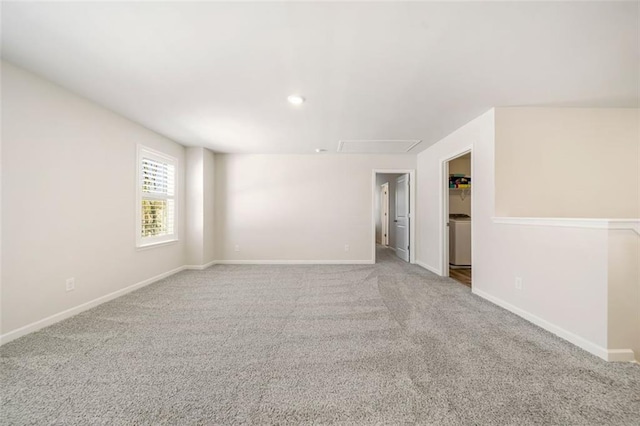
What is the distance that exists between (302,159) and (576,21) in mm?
4107

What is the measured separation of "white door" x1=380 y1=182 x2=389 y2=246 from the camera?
7760mm

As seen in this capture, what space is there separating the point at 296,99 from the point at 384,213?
6245 mm

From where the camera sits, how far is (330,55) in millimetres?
1878

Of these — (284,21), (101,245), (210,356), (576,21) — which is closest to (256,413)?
(210,356)

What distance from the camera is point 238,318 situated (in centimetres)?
248

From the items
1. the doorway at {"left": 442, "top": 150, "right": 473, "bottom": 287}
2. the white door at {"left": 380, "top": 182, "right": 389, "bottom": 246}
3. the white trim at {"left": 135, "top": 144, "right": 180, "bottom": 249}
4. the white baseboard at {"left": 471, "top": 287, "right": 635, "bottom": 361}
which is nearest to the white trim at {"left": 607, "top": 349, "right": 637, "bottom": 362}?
the white baseboard at {"left": 471, "top": 287, "right": 635, "bottom": 361}

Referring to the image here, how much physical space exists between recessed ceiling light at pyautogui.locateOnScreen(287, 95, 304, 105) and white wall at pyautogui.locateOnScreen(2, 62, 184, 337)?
2.27 meters

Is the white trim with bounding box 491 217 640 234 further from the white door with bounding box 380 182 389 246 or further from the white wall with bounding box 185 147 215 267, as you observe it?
the white door with bounding box 380 182 389 246

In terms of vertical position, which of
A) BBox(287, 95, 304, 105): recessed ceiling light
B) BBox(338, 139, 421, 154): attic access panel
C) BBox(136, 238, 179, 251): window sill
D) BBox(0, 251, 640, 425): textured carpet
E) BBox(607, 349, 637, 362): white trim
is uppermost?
BBox(338, 139, 421, 154): attic access panel

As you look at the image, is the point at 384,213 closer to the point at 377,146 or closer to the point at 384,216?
the point at 384,216

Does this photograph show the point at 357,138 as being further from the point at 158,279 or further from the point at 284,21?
the point at 158,279

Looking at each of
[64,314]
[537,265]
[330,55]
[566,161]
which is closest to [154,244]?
[64,314]

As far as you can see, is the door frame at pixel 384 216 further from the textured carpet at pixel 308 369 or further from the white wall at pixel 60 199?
the white wall at pixel 60 199

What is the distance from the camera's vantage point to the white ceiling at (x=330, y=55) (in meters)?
1.50
